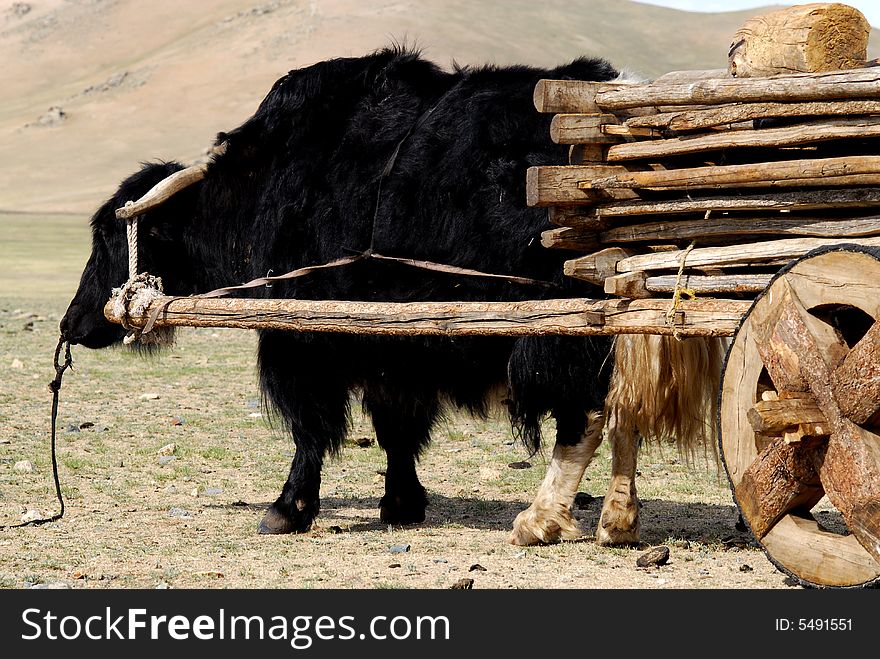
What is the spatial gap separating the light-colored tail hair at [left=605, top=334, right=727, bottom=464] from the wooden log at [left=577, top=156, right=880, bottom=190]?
882 millimetres

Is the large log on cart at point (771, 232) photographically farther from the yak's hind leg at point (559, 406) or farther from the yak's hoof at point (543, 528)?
the yak's hoof at point (543, 528)

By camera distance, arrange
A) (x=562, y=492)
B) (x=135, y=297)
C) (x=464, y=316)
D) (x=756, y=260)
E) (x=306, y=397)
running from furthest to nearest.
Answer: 1. (x=306, y=397)
2. (x=135, y=297)
3. (x=562, y=492)
4. (x=464, y=316)
5. (x=756, y=260)

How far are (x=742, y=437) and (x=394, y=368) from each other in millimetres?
2069

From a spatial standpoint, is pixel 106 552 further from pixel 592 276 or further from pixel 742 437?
pixel 742 437

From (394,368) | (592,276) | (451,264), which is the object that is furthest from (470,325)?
(394,368)

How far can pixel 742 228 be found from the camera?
4020 mm

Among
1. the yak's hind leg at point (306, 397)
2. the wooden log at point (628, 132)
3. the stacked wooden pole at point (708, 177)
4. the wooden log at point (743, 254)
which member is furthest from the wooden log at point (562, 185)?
the yak's hind leg at point (306, 397)

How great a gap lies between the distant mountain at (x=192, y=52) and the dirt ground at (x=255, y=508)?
47997 mm

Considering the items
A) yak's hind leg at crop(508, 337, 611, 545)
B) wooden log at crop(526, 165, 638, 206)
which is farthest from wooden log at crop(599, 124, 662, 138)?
yak's hind leg at crop(508, 337, 611, 545)

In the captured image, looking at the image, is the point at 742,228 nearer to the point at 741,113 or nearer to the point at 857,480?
the point at 741,113

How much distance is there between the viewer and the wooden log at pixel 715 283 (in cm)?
394

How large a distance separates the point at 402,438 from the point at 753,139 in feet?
9.24

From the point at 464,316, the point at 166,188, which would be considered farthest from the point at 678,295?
the point at 166,188

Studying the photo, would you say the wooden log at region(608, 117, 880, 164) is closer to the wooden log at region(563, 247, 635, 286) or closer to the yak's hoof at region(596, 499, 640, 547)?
the wooden log at region(563, 247, 635, 286)
